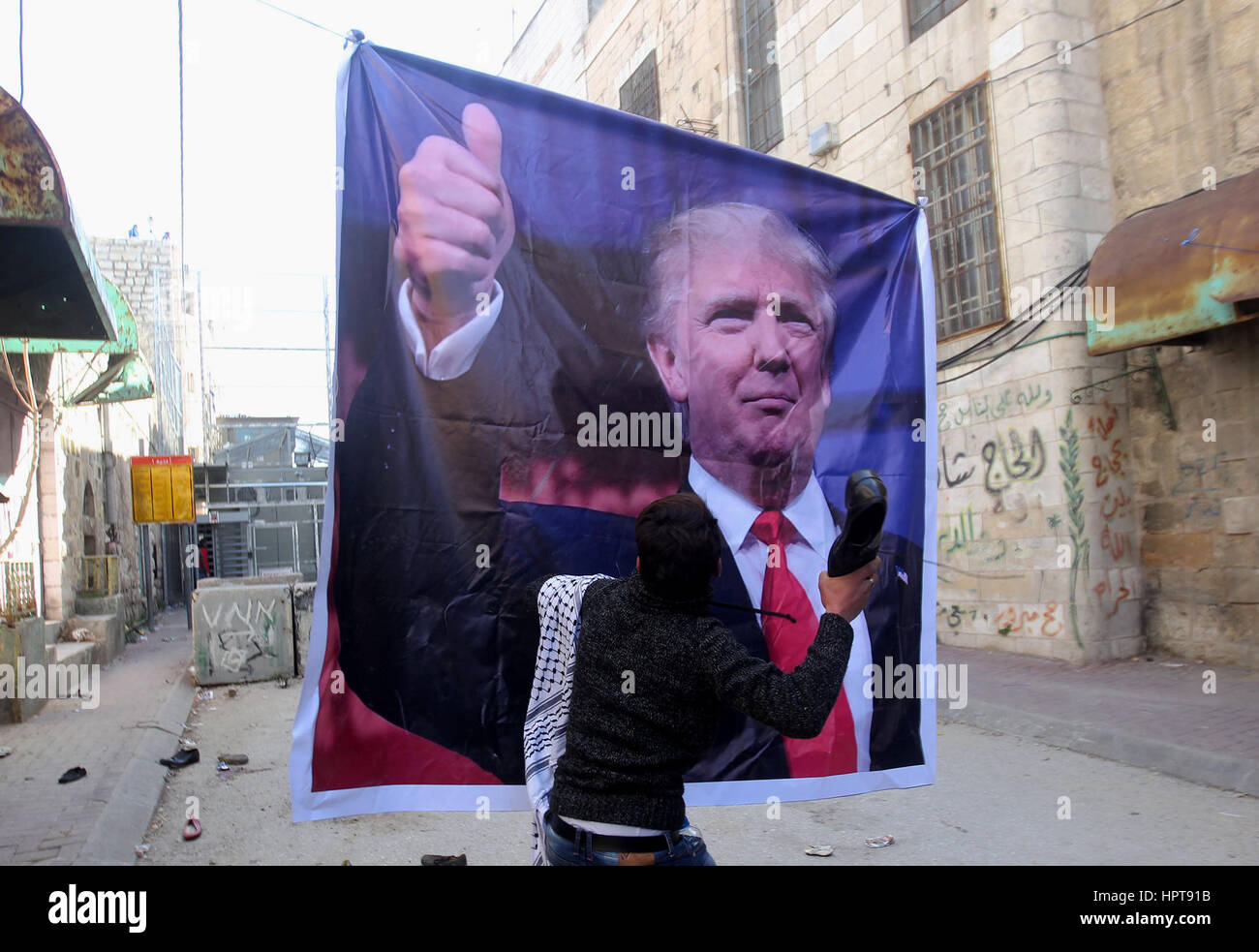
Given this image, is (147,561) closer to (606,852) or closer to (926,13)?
(926,13)

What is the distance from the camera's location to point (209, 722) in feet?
28.1

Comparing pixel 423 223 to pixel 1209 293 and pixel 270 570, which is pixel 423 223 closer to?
pixel 1209 293

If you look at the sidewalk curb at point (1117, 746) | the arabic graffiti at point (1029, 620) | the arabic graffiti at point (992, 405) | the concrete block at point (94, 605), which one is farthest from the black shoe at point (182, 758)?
the arabic graffiti at point (992, 405)

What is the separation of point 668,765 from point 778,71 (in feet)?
45.9

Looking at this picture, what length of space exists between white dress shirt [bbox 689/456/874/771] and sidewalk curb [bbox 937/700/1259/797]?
3947 millimetres

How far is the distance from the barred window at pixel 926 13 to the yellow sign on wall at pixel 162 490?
14.1 metres

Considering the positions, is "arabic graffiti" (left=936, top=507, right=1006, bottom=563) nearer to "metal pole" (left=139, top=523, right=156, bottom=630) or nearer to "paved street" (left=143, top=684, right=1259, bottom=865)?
"paved street" (left=143, top=684, right=1259, bottom=865)

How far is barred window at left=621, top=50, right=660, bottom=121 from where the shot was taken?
58.1 feet

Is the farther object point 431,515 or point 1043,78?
point 1043,78

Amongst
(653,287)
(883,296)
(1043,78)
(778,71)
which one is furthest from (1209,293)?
(778,71)

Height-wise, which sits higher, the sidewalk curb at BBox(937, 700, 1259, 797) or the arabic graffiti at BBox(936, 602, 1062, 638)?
the arabic graffiti at BBox(936, 602, 1062, 638)
